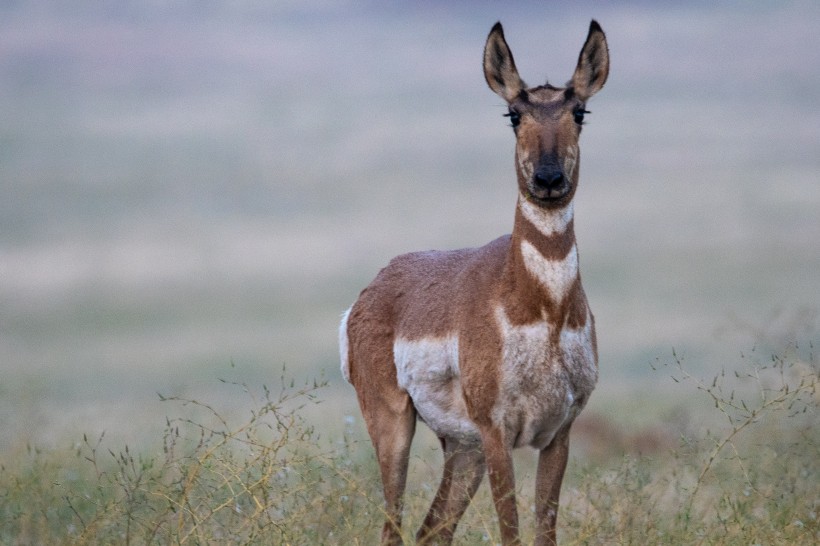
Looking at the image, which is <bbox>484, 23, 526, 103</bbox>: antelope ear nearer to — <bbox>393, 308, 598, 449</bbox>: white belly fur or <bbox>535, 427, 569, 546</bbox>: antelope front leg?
<bbox>393, 308, 598, 449</bbox>: white belly fur

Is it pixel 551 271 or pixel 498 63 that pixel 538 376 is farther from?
pixel 498 63

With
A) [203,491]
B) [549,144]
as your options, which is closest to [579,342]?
[549,144]

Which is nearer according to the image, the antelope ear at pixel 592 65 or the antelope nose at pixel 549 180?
the antelope nose at pixel 549 180

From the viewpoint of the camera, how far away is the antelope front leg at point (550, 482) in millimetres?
9664

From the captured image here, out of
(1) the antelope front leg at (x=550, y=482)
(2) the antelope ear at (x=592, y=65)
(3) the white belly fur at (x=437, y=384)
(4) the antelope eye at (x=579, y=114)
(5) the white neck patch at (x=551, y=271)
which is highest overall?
(2) the antelope ear at (x=592, y=65)

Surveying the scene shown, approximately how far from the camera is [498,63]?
9.90 metres

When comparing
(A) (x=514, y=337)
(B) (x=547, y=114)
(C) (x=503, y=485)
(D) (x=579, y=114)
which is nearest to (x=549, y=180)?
(B) (x=547, y=114)

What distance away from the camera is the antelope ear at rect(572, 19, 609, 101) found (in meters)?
9.82

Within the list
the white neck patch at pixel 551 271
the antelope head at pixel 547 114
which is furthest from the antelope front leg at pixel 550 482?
the antelope head at pixel 547 114

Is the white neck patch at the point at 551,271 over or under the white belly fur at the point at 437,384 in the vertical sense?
over

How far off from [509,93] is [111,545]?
4.58 m

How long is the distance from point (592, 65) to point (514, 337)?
7.64 ft

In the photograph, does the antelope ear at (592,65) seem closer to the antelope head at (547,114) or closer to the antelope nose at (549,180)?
the antelope head at (547,114)

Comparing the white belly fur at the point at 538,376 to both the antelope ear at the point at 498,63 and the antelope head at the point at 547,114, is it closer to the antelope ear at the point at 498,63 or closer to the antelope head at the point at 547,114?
the antelope head at the point at 547,114
